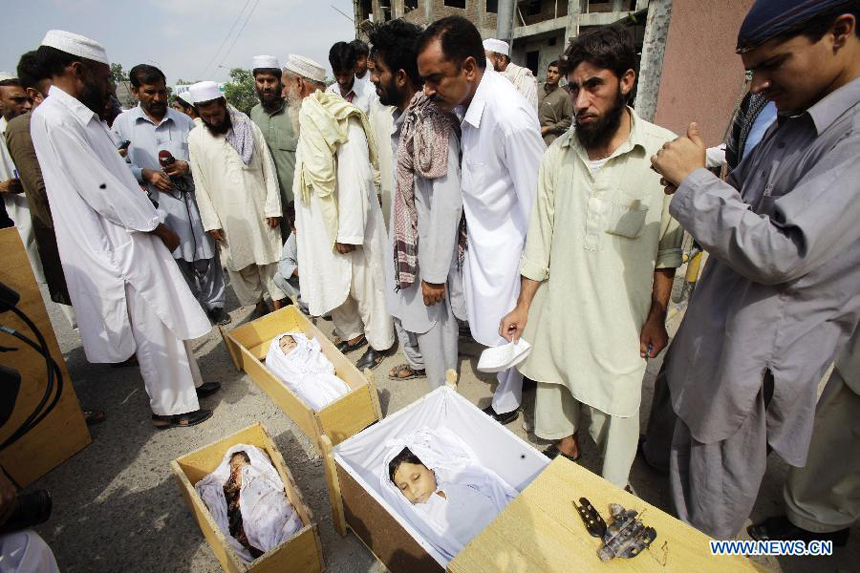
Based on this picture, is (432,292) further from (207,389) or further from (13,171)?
(13,171)

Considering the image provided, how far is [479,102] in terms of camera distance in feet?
7.01

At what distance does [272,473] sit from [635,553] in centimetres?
176

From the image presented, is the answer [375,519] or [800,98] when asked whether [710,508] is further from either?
[800,98]

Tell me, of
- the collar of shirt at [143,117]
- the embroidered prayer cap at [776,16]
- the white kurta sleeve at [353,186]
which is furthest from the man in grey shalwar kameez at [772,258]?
the collar of shirt at [143,117]

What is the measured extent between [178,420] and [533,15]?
22997 mm

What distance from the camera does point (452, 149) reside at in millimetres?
2344

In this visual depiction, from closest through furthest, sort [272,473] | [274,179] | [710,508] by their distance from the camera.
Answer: [710,508]
[272,473]
[274,179]

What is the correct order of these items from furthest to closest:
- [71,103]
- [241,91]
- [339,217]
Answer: [241,91] < [339,217] < [71,103]

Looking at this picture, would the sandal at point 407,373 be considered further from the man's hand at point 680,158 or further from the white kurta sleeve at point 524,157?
the man's hand at point 680,158

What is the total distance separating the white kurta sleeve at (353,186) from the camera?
3008 mm

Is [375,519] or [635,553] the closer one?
[635,553]

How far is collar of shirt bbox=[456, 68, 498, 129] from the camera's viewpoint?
2133mm

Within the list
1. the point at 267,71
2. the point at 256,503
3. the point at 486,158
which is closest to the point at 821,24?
the point at 486,158

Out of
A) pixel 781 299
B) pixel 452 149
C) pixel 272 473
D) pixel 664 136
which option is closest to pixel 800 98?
pixel 664 136
